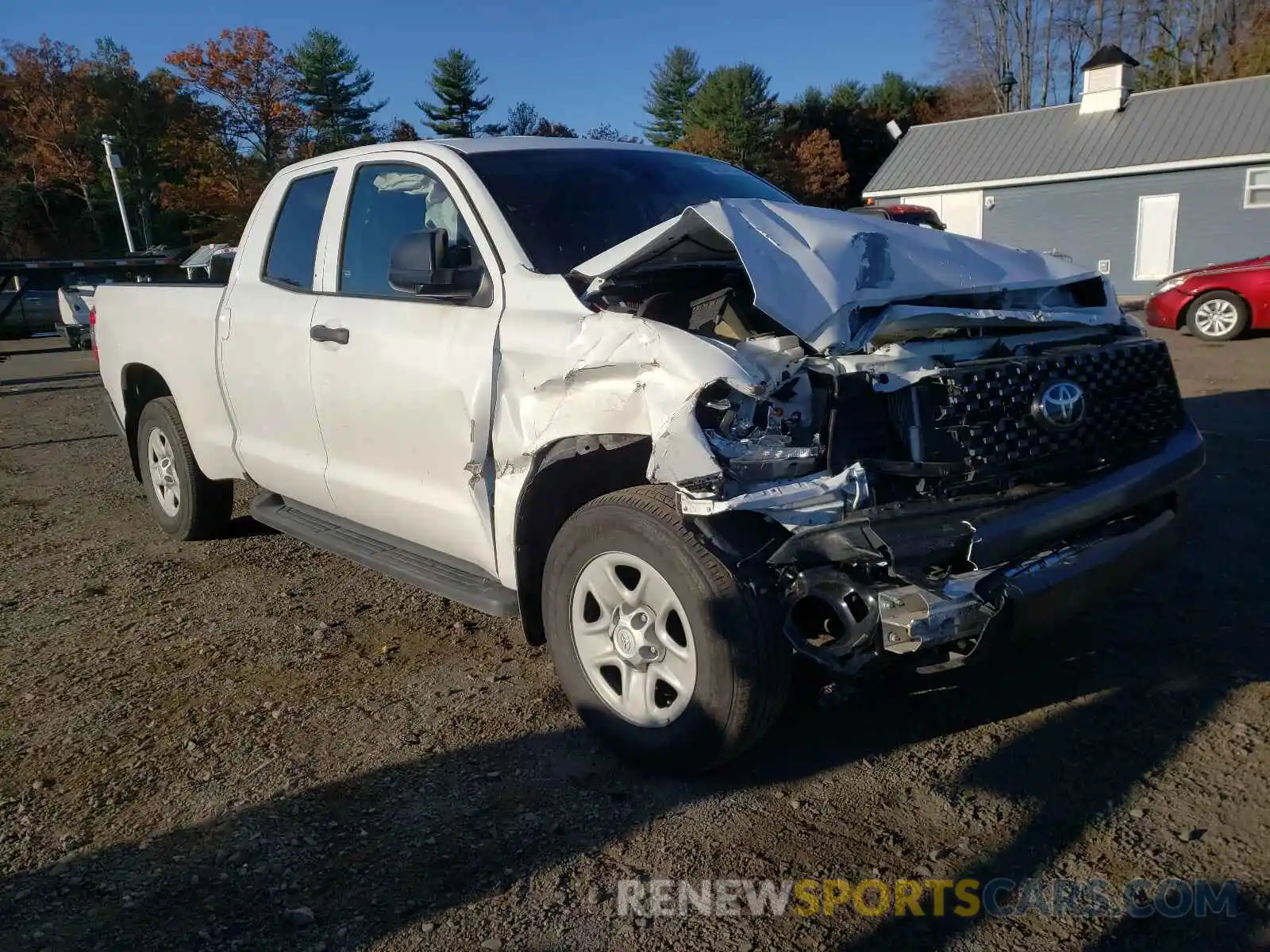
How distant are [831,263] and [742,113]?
154 ft

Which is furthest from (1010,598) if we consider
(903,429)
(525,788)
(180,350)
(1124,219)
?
(1124,219)

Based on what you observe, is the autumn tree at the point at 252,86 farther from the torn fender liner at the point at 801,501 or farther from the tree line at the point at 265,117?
the torn fender liner at the point at 801,501

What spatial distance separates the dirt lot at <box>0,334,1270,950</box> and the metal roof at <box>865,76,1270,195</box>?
1980cm

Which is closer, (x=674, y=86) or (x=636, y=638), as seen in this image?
(x=636, y=638)

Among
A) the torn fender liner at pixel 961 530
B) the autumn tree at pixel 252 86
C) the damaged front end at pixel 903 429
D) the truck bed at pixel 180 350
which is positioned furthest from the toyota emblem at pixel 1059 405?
the autumn tree at pixel 252 86

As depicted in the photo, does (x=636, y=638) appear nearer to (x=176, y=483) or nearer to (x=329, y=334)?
(x=329, y=334)

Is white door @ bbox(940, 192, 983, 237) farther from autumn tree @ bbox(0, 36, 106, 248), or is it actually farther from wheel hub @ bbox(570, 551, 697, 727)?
autumn tree @ bbox(0, 36, 106, 248)

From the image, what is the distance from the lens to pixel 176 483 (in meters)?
5.79

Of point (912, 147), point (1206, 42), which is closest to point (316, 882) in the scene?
point (912, 147)

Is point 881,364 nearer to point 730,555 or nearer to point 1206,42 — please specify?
point 730,555

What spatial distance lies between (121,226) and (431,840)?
156 ft

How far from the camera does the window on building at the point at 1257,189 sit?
789 inches

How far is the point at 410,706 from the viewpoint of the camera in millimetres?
3703

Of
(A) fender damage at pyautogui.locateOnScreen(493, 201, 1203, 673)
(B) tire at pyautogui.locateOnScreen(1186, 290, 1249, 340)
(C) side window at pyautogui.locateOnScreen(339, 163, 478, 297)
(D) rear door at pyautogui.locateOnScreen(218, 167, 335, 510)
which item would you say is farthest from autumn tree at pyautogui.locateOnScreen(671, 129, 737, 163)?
(A) fender damage at pyautogui.locateOnScreen(493, 201, 1203, 673)
